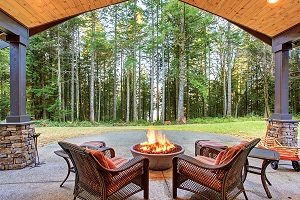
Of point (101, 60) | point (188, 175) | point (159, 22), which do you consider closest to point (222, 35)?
point (159, 22)

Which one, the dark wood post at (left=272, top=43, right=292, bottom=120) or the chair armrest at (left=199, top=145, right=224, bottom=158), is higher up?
the dark wood post at (left=272, top=43, right=292, bottom=120)

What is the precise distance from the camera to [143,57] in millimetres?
15344

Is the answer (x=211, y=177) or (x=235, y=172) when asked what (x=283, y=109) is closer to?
(x=235, y=172)

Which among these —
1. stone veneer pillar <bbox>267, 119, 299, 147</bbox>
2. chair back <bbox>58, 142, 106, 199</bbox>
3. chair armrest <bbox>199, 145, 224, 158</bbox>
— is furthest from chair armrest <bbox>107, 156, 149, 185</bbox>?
stone veneer pillar <bbox>267, 119, 299, 147</bbox>

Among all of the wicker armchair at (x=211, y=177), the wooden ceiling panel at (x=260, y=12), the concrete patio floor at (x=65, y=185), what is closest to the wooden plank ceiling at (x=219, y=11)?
the wooden ceiling panel at (x=260, y=12)

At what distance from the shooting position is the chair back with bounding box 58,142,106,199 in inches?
96.4

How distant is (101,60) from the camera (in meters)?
16.6

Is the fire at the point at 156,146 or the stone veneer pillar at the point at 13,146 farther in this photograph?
the stone veneer pillar at the point at 13,146

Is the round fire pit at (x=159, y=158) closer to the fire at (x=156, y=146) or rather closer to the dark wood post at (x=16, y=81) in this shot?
the fire at (x=156, y=146)

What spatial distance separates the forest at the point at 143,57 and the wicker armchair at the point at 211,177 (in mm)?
10084

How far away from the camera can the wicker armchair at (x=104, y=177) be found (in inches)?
97.4

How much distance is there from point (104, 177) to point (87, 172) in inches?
10.5

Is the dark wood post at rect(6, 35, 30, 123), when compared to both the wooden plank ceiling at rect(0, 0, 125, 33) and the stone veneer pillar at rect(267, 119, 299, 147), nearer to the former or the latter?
the wooden plank ceiling at rect(0, 0, 125, 33)

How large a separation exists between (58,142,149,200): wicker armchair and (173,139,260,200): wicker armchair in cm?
49
